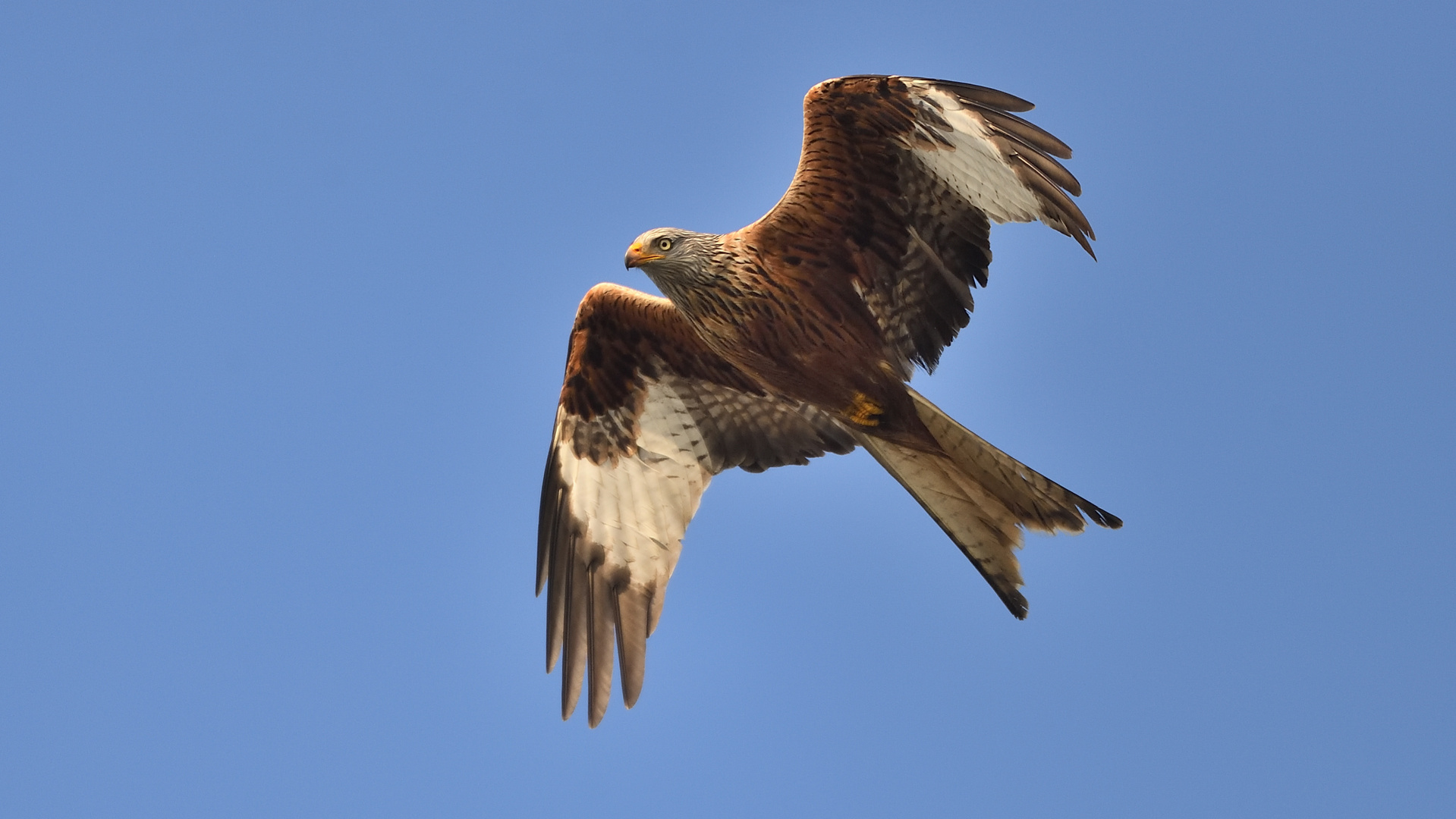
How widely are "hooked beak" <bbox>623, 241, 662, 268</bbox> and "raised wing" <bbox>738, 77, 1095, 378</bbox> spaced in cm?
62

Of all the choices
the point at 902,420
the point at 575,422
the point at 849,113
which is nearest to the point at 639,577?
the point at 575,422

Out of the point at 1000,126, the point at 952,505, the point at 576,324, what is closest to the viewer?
the point at 1000,126

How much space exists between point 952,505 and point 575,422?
274 cm

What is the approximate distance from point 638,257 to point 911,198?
5.49ft

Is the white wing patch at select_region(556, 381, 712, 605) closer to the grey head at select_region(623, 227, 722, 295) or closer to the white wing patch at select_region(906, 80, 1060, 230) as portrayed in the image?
the grey head at select_region(623, 227, 722, 295)

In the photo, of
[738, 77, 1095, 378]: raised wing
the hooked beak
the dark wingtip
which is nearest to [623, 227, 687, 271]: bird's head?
the hooked beak

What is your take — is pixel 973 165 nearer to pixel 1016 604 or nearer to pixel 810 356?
pixel 810 356

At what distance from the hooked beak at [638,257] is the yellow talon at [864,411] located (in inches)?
60.8

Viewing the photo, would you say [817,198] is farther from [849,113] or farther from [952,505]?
[952,505]

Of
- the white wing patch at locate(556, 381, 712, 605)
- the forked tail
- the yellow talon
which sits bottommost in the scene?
the forked tail

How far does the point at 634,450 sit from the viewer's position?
394 inches

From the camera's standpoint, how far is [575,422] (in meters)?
10.1

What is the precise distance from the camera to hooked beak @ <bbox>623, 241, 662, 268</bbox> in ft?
28.4

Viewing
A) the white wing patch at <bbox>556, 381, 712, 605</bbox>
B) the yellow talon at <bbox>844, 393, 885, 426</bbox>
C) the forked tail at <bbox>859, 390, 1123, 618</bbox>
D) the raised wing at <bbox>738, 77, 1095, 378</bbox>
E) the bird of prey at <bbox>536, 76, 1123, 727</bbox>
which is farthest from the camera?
the white wing patch at <bbox>556, 381, 712, 605</bbox>
